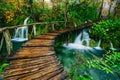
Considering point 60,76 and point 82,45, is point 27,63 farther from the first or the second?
point 82,45

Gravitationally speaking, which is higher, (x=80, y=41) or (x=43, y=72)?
(x=80, y=41)

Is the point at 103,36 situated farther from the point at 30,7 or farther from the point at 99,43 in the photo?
the point at 30,7

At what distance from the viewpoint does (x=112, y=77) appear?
966 cm

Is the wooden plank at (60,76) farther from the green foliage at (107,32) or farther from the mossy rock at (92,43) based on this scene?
the green foliage at (107,32)

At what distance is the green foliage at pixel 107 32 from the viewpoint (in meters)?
16.6

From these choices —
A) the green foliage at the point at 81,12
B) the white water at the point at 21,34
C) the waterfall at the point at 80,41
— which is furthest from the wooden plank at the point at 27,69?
the green foliage at the point at 81,12

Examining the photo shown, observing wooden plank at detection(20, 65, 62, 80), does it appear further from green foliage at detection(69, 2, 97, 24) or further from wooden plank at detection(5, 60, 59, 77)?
green foliage at detection(69, 2, 97, 24)

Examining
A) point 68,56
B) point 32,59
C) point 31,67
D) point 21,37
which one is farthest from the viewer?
point 21,37

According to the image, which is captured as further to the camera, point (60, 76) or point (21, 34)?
point (21, 34)

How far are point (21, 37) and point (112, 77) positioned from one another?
9.30 m

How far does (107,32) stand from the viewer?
1708 cm

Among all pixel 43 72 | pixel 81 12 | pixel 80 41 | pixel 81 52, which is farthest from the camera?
pixel 81 12

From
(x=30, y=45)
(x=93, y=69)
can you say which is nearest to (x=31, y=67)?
(x=30, y=45)

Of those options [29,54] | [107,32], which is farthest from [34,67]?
[107,32]
